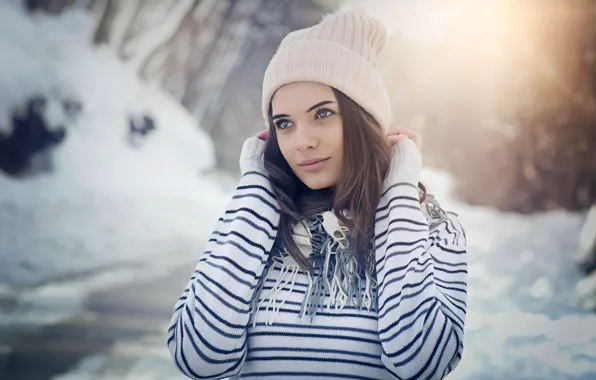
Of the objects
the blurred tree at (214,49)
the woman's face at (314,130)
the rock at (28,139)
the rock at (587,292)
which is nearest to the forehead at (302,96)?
the woman's face at (314,130)

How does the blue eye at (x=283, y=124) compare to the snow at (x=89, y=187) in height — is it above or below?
below

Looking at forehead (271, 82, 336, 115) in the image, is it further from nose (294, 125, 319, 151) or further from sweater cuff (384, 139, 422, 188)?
sweater cuff (384, 139, 422, 188)

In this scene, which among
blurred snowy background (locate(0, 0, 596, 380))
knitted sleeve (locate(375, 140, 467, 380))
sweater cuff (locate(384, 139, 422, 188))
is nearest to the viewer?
knitted sleeve (locate(375, 140, 467, 380))

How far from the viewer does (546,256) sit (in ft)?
5.24

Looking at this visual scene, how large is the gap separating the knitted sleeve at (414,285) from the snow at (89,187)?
0.86 m

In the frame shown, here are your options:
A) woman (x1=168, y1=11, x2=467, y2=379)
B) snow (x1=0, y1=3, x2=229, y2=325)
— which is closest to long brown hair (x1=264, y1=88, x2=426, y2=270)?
woman (x1=168, y1=11, x2=467, y2=379)

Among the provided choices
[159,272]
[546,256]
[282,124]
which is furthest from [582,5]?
[159,272]

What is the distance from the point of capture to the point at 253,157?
97 centimetres

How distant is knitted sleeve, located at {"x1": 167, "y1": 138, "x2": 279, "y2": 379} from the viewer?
0.82 metres

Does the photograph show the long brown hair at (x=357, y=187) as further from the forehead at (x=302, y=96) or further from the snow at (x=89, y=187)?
the snow at (x=89, y=187)

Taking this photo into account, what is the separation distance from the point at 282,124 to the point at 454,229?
36cm

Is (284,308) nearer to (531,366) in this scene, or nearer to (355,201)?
(355,201)

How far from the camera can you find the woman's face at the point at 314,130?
90 cm

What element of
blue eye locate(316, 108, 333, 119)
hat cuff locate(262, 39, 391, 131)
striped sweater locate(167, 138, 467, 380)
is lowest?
striped sweater locate(167, 138, 467, 380)
